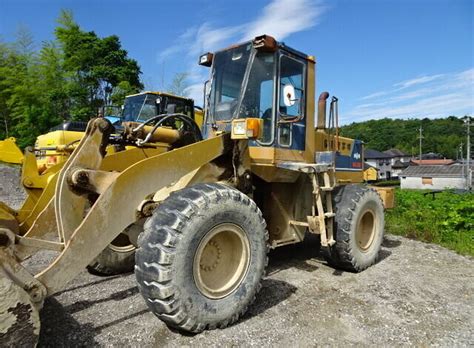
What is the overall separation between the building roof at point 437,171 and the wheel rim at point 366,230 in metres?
65.1

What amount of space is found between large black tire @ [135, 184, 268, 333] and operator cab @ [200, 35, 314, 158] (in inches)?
51.5

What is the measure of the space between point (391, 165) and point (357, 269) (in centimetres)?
9309

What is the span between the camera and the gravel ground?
3184 mm

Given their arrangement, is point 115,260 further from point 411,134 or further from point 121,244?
point 411,134

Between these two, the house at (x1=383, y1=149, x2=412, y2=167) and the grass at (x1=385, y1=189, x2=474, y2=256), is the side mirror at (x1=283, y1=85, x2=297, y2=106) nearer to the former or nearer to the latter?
the grass at (x1=385, y1=189, x2=474, y2=256)

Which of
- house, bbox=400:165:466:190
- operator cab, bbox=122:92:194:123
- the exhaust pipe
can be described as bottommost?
house, bbox=400:165:466:190

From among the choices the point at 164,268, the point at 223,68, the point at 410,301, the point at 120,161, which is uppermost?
the point at 223,68

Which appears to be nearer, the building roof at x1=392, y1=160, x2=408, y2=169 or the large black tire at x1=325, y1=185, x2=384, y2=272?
the large black tire at x1=325, y1=185, x2=384, y2=272

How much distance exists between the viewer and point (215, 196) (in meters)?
3.32

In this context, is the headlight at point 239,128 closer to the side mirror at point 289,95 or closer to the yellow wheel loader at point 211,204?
the yellow wheel loader at point 211,204

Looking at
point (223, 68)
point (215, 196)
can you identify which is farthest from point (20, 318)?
point (223, 68)

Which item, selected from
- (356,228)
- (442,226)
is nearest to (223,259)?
(356,228)

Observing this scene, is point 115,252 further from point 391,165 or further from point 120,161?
point 391,165

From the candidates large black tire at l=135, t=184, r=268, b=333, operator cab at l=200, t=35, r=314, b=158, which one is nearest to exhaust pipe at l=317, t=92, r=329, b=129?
operator cab at l=200, t=35, r=314, b=158
